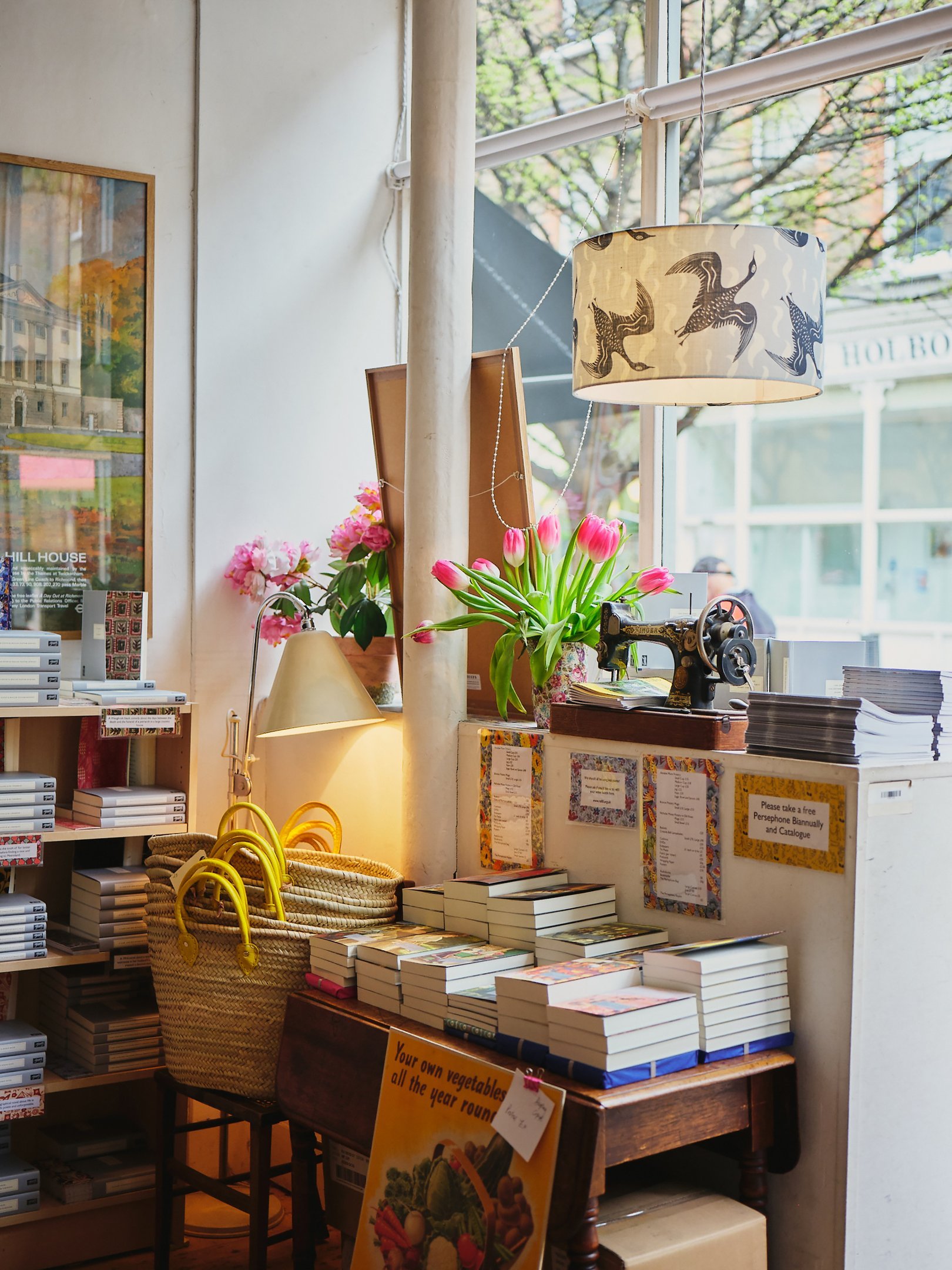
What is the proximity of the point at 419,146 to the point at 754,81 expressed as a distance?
33.3 inches

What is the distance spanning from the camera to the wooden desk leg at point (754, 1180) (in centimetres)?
213

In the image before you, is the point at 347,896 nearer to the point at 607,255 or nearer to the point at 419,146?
the point at 607,255

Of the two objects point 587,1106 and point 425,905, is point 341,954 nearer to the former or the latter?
point 425,905

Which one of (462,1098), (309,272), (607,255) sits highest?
(309,272)

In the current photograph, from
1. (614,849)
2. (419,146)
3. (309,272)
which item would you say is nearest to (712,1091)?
(614,849)

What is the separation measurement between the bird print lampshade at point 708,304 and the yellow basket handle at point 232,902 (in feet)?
4.07

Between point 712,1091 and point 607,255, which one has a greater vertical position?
point 607,255

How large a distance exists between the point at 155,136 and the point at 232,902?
7.17ft

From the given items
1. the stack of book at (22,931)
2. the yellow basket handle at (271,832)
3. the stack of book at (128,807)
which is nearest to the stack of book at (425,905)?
the yellow basket handle at (271,832)

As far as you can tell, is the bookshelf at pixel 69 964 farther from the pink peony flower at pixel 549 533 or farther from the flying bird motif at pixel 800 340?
the flying bird motif at pixel 800 340

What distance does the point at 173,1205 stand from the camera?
3.24 metres

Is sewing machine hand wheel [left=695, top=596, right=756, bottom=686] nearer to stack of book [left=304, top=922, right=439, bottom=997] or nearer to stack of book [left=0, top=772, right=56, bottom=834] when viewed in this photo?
stack of book [left=304, top=922, right=439, bottom=997]

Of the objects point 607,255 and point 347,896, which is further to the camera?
point 347,896

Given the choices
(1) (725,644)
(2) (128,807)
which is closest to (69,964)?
(2) (128,807)
